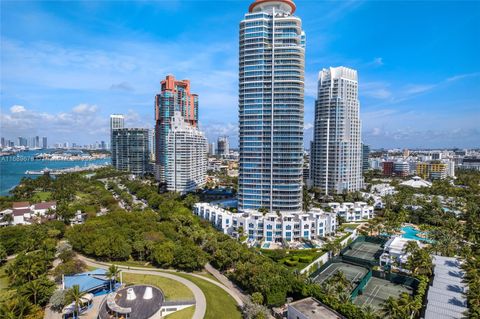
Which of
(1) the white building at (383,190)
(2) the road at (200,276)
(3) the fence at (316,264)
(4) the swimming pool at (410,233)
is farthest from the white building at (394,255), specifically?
(1) the white building at (383,190)

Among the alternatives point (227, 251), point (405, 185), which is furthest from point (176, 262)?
point (405, 185)

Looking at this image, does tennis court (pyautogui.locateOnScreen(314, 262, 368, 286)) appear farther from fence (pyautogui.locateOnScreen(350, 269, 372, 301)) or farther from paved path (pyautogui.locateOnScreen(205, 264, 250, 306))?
paved path (pyautogui.locateOnScreen(205, 264, 250, 306))

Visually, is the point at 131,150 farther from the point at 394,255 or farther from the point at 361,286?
the point at 361,286

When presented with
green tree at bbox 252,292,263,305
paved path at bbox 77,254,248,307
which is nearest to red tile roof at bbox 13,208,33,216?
paved path at bbox 77,254,248,307

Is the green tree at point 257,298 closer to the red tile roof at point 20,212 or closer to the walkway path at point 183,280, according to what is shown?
the walkway path at point 183,280

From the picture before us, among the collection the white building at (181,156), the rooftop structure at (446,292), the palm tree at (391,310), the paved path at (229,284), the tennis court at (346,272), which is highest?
the white building at (181,156)
